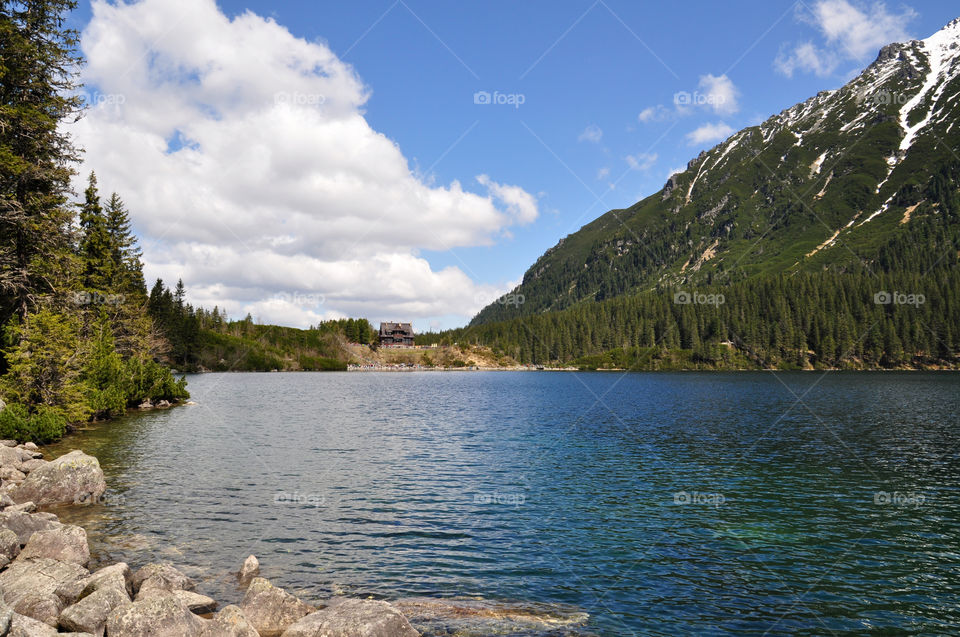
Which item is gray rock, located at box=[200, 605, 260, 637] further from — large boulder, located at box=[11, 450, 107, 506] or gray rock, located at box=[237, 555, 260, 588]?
large boulder, located at box=[11, 450, 107, 506]

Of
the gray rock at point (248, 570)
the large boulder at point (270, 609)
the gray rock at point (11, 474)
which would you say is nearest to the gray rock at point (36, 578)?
the gray rock at point (248, 570)

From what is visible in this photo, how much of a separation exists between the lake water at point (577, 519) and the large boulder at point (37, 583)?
3398mm

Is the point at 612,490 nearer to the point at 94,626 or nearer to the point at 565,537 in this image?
the point at 565,537

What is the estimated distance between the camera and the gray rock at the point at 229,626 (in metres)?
12.7

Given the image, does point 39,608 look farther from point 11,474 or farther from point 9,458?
point 9,458

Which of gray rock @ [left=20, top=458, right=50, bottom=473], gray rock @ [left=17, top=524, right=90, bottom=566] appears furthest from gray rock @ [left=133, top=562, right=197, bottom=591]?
gray rock @ [left=20, top=458, right=50, bottom=473]

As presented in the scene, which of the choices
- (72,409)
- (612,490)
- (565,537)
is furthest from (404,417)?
(565,537)

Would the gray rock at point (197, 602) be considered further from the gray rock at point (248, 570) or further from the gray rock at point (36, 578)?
the gray rock at point (36, 578)

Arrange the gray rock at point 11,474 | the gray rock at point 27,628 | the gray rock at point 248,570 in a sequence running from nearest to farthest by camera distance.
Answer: the gray rock at point 27,628 < the gray rock at point 248,570 < the gray rock at point 11,474

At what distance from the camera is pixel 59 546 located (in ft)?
58.0

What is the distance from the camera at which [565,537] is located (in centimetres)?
2238

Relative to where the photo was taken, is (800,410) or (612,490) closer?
(612,490)

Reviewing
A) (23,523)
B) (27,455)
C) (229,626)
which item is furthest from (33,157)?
(229,626)

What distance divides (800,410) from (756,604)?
67.1 metres
